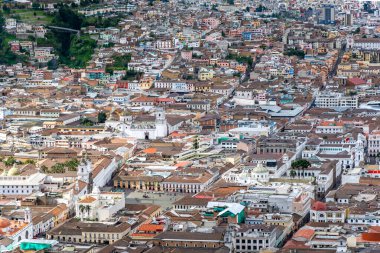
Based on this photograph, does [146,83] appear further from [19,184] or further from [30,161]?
[19,184]

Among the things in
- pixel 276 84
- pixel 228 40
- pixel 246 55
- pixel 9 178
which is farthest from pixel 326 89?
pixel 9 178

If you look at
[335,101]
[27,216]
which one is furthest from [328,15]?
[27,216]

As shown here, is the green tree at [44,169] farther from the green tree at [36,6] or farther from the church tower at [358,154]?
the green tree at [36,6]

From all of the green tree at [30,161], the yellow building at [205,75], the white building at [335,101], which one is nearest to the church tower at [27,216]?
the green tree at [30,161]

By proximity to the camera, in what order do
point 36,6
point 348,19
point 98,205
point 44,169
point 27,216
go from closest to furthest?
point 27,216 < point 98,205 < point 44,169 < point 36,6 < point 348,19

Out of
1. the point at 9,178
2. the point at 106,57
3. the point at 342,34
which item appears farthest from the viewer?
the point at 342,34

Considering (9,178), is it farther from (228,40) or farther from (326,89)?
(228,40)

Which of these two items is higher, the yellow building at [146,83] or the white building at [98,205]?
the yellow building at [146,83]

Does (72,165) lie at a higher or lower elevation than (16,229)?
higher

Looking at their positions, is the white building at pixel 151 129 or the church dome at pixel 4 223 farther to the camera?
the white building at pixel 151 129
